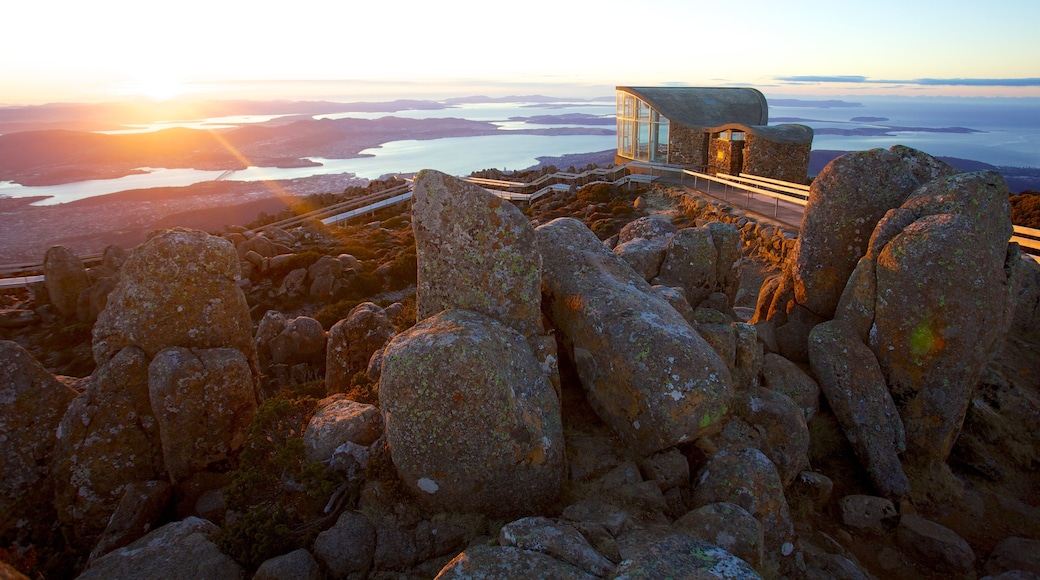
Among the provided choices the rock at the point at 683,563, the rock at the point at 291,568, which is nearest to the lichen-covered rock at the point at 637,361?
the rock at the point at 683,563

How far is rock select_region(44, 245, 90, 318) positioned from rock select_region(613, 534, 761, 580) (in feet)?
90.6

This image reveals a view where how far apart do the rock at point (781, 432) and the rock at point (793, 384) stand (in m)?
0.89

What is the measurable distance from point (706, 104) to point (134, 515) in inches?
1608

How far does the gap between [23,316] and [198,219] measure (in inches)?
1915

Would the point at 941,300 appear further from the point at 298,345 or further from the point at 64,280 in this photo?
the point at 64,280

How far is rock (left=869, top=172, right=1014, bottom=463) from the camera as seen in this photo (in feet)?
30.5

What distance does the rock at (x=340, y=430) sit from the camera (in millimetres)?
7754

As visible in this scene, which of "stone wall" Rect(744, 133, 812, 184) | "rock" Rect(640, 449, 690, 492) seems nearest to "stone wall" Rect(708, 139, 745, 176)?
"stone wall" Rect(744, 133, 812, 184)

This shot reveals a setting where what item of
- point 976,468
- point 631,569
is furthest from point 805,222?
point 631,569

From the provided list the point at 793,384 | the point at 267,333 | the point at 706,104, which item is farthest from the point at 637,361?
the point at 706,104

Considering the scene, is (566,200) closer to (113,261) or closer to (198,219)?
(113,261)

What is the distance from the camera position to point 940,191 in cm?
983

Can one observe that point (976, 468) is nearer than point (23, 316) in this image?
Yes

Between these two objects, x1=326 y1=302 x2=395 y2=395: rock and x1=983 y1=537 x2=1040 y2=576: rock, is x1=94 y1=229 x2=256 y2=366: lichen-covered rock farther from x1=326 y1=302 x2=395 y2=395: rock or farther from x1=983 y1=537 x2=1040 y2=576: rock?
x1=983 y1=537 x2=1040 y2=576: rock
